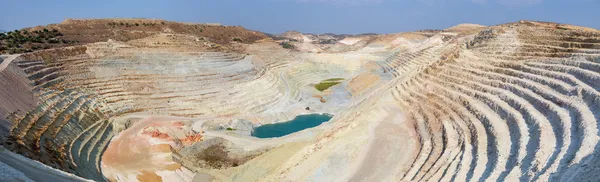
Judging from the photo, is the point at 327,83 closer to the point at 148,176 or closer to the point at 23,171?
the point at 148,176

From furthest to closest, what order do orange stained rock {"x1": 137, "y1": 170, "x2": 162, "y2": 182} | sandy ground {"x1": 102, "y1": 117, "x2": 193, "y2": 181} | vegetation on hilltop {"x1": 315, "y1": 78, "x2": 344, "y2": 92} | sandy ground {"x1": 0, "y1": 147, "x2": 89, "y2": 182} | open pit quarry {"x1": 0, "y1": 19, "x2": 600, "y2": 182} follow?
1. vegetation on hilltop {"x1": 315, "y1": 78, "x2": 344, "y2": 92}
2. sandy ground {"x1": 102, "y1": 117, "x2": 193, "y2": 181}
3. orange stained rock {"x1": 137, "y1": 170, "x2": 162, "y2": 182}
4. open pit quarry {"x1": 0, "y1": 19, "x2": 600, "y2": 182}
5. sandy ground {"x1": 0, "y1": 147, "x2": 89, "y2": 182}

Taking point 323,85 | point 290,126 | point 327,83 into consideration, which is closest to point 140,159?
point 290,126

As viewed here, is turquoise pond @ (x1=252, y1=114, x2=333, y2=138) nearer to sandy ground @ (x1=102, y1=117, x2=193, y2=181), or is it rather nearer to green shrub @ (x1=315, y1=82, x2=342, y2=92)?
sandy ground @ (x1=102, y1=117, x2=193, y2=181)

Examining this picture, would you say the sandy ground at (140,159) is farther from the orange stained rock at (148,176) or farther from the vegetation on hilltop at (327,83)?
the vegetation on hilltop at (327,83)

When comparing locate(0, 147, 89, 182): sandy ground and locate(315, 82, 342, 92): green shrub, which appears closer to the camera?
locate(0, 147, 89, 182): sandy ground

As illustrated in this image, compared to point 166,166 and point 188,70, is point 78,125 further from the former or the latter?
point 188,70

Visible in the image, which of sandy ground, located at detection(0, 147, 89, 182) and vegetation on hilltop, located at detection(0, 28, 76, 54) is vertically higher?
vegetation on hilltop, located at detection(0, 28, 76, 54)

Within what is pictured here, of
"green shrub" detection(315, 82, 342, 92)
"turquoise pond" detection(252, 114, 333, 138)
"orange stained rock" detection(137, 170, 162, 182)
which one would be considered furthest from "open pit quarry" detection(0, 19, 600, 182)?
"turquoise pond" detection(252, 114, 333, 138)
